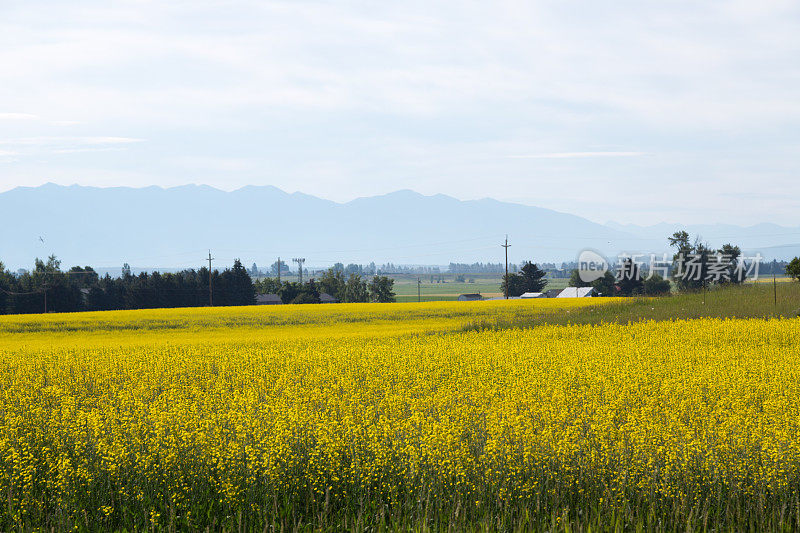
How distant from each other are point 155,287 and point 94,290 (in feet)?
19.1

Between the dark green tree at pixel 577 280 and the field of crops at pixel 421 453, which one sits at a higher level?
the dark green tree at pixel 577 280

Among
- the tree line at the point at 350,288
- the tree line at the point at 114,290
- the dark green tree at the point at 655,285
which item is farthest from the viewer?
the tree line at the point at 350,288

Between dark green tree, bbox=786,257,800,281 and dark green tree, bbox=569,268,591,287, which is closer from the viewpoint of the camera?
dark green tree, bbox=786,257,800,281

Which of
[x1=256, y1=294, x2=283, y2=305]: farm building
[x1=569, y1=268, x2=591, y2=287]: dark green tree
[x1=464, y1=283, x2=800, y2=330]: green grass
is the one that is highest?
[x1=569, y1=268, x2=591, y2=287]: dark green tree

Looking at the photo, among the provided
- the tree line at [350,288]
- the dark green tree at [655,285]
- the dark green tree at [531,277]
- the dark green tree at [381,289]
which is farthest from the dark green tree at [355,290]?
the dark green tree at [655,285]

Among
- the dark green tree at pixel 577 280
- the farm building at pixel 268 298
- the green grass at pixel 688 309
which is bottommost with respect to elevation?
the farm building at pixel 268 298

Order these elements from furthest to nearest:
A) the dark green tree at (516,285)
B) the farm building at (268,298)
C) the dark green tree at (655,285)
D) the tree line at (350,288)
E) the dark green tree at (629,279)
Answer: the farm building at (268,298), the dark green tree at (516,285), the tree line at (350,288), the dark green tree at (629,279), the dark green tree at (655,285)

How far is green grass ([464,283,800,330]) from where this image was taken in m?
24.5

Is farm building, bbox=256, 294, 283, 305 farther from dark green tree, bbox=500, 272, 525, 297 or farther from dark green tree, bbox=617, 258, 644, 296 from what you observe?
dark green tree, bbox=617, 258, 644, 296

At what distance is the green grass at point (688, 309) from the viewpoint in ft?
80.5

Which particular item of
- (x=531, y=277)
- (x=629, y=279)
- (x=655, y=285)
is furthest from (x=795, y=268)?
(x=531, y=277)

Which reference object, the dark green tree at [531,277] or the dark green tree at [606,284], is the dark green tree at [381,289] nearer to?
the dark green tree at [531,277]

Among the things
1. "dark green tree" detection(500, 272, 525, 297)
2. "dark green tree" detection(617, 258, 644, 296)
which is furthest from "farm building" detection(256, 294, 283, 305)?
"dark green tree" detection(617, 258, 644, 296)

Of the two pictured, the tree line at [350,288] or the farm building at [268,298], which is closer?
the tree line at [350,288]
